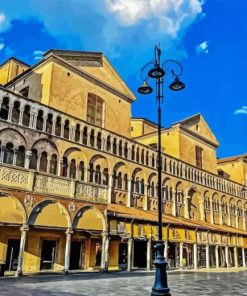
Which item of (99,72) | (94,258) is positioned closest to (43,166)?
(94,258)

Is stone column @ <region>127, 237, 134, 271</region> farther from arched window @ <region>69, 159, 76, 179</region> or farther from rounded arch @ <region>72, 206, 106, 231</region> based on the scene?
arched window @ <region>69, 159, 76, 179</region>

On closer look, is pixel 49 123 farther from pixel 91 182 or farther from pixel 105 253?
pixel 105 253

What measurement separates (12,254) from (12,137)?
6835 mm

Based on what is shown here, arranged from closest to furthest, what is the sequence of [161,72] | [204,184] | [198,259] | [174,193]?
[161,72] → [198,259] → [174,193] → [204,184]

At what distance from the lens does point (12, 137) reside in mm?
20094

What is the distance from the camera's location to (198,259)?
29.4 meters

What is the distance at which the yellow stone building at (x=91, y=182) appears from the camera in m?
17.6

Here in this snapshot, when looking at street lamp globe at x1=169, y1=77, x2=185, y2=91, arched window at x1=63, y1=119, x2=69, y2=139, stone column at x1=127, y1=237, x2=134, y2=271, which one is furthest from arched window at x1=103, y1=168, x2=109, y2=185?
street lamp globe at x1=169, y1=77, x2=185, y2=91

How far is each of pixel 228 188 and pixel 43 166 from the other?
2713cm

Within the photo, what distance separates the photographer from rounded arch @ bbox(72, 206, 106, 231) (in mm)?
18562

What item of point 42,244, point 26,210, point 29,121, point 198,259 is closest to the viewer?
point 26,210

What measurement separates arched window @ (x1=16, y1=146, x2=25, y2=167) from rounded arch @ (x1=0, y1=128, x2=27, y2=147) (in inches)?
13.1

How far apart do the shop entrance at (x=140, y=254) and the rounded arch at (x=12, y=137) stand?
11.6 metres

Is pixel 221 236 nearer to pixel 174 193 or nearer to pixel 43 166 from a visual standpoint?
pixel 174 193
